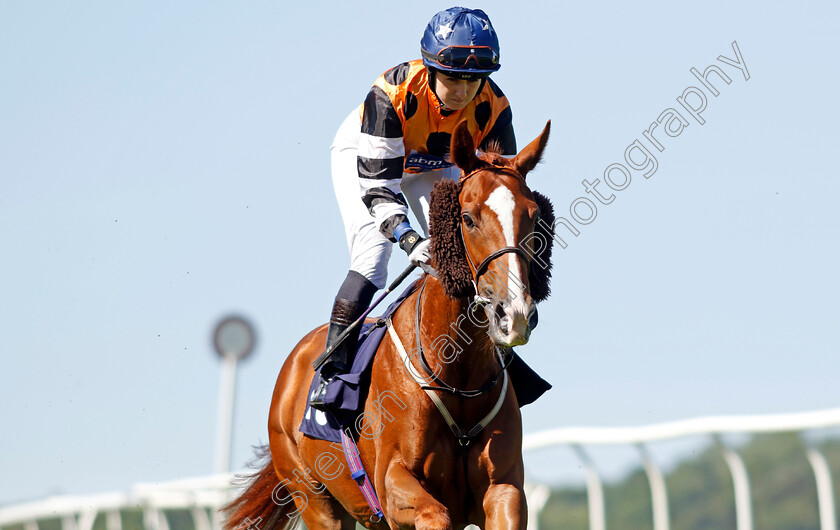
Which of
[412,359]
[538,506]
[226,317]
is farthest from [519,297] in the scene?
[226,317]

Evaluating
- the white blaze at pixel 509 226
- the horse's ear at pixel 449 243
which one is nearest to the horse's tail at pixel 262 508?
the horse's ear at pixel 449 243

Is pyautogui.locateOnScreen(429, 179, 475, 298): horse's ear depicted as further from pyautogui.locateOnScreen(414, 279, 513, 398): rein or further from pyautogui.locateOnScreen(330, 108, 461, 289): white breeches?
pyautogui.locateOnScreen(330, 108, 461, 289): white breeches

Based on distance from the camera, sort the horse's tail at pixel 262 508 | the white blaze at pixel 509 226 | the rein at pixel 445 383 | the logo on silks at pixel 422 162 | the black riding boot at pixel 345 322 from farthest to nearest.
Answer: the horse's tail at pixel 262 508
the logo on silks at pixel 422 162
the black riding boot at pixel 345 322
the rein at pixel 445 383
the white blaze at pixel 509 226

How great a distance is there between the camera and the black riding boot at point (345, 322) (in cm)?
516

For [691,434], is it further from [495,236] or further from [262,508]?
[262,508]

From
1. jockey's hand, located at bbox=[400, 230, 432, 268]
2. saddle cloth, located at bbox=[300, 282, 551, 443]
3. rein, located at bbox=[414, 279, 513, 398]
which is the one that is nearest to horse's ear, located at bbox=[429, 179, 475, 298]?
jockey's hand, located at bbox=[400, 230, 432, 268]

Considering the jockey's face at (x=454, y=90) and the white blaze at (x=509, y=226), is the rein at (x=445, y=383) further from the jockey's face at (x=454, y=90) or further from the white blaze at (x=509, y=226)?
the jockey's face at (x=454, y=90)

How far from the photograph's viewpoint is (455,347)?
4.51 m

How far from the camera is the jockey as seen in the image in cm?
483

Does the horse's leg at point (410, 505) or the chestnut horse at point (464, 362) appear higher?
the chestnut horse at point (464, 362)

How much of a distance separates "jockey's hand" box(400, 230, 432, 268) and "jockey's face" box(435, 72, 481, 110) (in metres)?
0.69

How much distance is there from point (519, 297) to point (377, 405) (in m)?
1.13

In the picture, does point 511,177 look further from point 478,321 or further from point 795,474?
point 795,474

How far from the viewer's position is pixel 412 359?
4.64 meters
